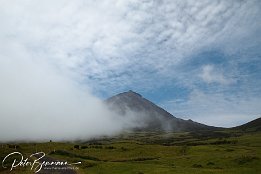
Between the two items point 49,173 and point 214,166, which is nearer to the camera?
point 49,173

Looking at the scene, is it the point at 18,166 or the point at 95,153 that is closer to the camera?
the point at 18,166

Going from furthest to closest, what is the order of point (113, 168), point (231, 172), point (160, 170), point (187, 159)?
point (187, 159)
point (113, 168)
point (160, 170)
point (231, 172)

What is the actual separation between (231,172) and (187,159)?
20.8 meters

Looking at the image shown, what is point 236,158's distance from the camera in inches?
2537

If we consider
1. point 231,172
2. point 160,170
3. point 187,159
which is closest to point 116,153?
point 187,159

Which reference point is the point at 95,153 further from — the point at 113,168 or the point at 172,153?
the point at 113,168

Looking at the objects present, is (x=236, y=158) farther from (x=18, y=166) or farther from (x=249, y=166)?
(x=18, y=166)

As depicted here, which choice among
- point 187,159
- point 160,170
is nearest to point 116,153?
point 187,159

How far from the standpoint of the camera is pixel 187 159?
72062 mm

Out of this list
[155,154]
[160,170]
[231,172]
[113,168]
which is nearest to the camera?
[231,172]

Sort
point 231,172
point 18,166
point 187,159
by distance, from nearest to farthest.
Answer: point 231,172 < point 18,166 < point 187,159

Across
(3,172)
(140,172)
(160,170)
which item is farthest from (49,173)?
(160,170)

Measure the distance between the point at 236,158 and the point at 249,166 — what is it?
23.1 ft

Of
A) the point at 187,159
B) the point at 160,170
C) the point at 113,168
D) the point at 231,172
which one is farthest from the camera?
the point at 187,159
